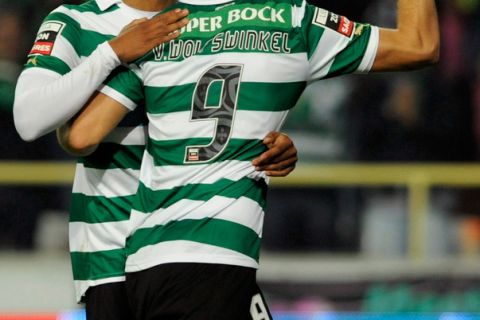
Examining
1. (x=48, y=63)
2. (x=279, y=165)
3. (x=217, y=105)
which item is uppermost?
(x=48, y=63)

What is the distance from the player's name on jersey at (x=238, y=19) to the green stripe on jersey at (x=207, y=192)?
1.25 feet

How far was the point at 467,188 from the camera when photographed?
27.4 ft

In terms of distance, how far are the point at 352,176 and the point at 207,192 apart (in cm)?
491

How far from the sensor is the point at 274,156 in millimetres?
3371

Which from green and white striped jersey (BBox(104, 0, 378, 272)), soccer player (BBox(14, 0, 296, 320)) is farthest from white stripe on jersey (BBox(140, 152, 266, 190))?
soccer player (BBox(14, 0, 296, 320))

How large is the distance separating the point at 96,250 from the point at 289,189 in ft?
15.0

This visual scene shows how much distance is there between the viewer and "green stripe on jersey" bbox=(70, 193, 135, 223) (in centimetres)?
374

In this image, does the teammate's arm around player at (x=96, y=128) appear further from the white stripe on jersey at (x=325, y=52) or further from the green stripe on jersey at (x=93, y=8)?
the green stripe on jersey at (x=93, y=8)

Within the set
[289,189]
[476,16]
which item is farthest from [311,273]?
[476,16]

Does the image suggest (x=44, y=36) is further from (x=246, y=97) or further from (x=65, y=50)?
(x=246, y=97)

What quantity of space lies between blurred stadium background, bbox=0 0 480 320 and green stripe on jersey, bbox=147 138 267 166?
425cm

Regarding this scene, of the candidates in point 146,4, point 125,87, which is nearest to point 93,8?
point 146,4

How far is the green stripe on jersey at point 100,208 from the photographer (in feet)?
12.3

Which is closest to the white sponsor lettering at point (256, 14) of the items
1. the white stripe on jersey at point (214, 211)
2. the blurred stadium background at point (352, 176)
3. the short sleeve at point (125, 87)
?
the short sleeve at point (125, 87)
